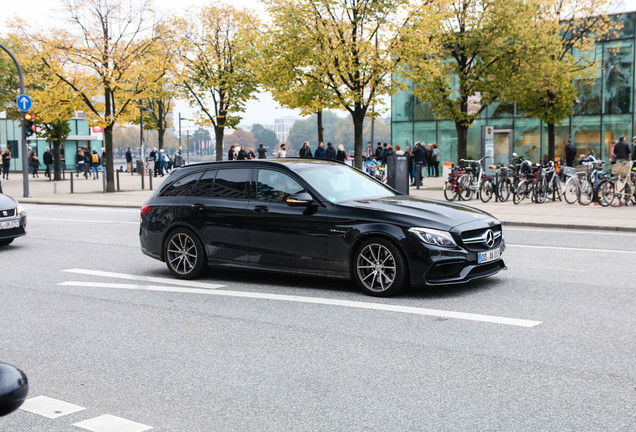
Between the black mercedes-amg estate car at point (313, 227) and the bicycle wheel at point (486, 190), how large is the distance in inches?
513

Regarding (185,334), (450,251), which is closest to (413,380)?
(185,334)

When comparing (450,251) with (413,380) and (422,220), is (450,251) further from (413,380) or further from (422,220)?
(413,380)

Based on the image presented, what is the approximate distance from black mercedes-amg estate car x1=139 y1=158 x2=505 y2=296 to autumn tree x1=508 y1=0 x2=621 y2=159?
20511mm

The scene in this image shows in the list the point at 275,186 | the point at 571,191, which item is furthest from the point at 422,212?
the point at 571,191

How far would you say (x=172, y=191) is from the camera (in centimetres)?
962

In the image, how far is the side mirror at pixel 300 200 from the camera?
8273mm

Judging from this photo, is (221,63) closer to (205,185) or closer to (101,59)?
(101,59)

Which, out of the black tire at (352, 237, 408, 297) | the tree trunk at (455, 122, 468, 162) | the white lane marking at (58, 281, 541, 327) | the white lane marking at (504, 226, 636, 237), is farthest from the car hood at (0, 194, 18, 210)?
the tree trunk at (455, 122, 468, 162)

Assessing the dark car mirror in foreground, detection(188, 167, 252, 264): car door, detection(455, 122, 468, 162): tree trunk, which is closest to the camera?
the dark car mirror in foreground

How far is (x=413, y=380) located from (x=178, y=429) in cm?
161

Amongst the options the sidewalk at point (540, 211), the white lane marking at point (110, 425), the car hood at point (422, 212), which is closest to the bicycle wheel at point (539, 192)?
the sidewalk at point (540, 211)

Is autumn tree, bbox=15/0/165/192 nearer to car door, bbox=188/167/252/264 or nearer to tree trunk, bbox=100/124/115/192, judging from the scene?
tree trunk, bbox=100/124/115/192

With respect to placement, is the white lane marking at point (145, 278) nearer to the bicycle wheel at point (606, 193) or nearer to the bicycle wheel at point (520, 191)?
the bicycle wheel at point (606, 193)

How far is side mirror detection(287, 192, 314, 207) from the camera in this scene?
27.1 feet
